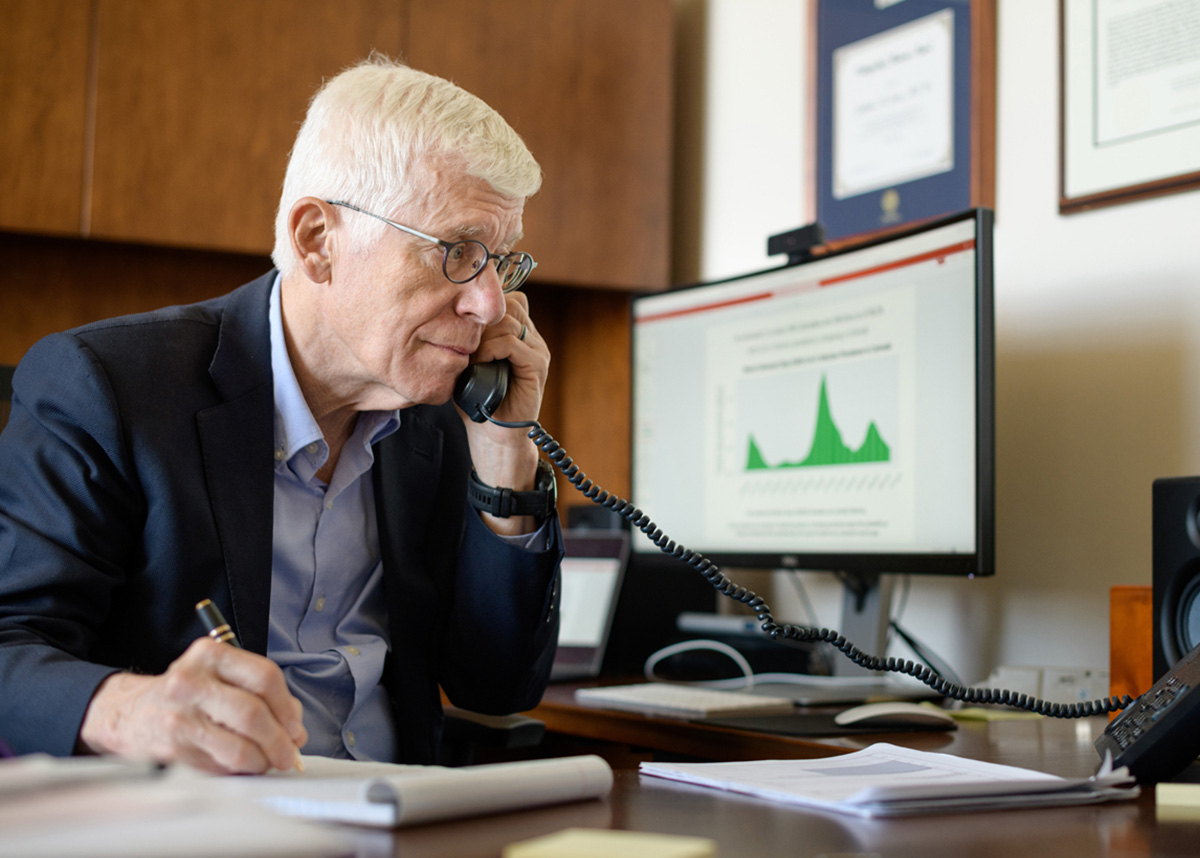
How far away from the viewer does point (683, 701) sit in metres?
1.39

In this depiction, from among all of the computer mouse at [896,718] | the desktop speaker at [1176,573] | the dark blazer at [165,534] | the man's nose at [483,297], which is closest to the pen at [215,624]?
the dark blazer at [165,534]

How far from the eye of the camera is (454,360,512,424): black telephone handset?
1.33 metres

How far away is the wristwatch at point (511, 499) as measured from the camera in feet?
4.38

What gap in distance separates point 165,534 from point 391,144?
46 centimetres

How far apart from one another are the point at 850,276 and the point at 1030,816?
98 cm

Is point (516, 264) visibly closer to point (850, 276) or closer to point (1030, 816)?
point (850, 276)

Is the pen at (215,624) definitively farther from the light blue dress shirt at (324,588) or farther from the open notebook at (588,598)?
the open notebook at (588,598)

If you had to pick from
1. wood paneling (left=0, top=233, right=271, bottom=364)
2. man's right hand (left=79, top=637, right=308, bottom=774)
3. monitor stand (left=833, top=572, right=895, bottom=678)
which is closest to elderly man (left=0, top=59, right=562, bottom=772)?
man's right hand (left=79, top=637, right=308, bottom=774)

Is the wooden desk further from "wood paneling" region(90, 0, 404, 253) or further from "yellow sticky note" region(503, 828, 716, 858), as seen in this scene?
"wood paneling" region(90, 0, 404, 253)

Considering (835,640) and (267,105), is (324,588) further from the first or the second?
(267,105)

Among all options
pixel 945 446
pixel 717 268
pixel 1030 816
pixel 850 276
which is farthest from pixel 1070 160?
pixel 1030 816

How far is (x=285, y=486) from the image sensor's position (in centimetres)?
126

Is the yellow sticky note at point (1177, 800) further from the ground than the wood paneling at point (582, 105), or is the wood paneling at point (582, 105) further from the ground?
the wood paneling at point (582, 105)

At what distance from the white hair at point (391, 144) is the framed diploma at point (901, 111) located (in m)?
0.78
